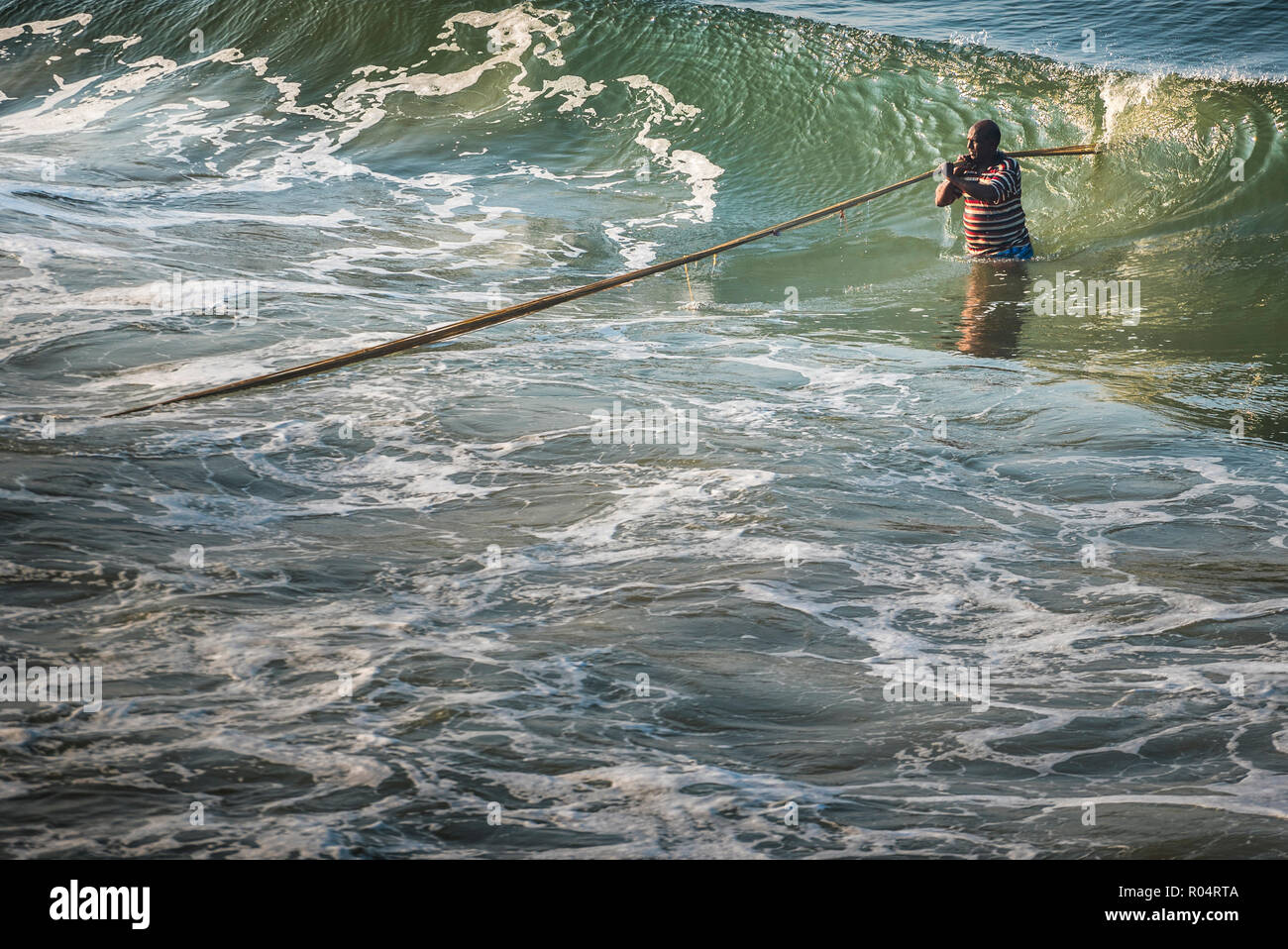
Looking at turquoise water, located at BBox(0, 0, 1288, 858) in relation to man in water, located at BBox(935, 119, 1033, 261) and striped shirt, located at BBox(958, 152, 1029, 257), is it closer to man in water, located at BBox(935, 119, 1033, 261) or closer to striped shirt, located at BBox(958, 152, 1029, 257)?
striped shirt, located at BBox(958, 152, 1029, 257)

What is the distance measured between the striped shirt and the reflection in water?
195 mm

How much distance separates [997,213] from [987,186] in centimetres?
38

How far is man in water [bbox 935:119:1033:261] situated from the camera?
Answer: 9.82 m

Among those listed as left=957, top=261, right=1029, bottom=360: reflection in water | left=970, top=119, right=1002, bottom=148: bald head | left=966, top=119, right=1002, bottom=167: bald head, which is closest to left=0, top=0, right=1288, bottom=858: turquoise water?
left=957, top=261, right=1029, bottom=360: reflection in water

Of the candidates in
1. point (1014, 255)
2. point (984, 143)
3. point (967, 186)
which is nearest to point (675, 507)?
point (967, 186)

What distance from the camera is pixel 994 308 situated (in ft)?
31.1

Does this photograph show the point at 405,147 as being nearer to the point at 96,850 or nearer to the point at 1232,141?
the point at 1232,141

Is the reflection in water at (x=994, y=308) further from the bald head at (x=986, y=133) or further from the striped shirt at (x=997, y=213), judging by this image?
the bald head at (x=986, y=133)

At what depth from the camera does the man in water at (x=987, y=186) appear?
9820mm

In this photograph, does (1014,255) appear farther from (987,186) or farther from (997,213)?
(987,186)

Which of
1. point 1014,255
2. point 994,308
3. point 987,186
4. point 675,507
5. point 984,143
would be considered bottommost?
point 675,507

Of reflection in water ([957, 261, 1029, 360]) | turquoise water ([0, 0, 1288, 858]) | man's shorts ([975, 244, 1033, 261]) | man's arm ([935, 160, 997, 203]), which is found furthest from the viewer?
man's shorts ([975, 244, 1033, 261])

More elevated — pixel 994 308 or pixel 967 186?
pixel 967 186
